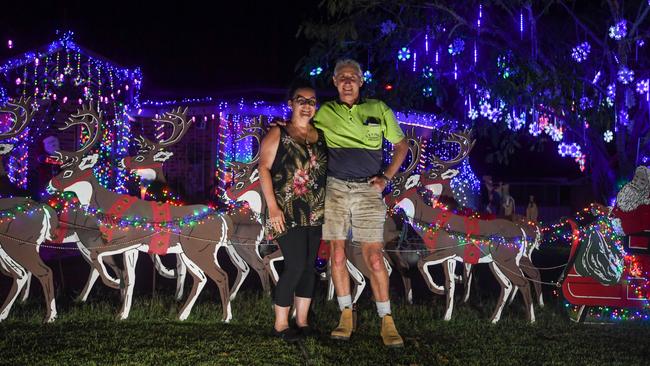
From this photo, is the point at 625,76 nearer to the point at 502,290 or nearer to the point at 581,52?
the point at 581,52

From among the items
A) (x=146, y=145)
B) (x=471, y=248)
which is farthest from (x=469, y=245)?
(x=146, y=145)

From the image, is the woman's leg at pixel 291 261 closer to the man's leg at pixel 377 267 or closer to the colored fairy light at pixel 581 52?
the man's leg at pixel 377 267

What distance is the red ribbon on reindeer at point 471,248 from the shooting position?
6.83 meters

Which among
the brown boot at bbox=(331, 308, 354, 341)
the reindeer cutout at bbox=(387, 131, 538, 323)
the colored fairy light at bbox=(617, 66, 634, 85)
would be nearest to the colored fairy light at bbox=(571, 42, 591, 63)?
the colored fairy light at bbox=(617, 66, 634, 85)

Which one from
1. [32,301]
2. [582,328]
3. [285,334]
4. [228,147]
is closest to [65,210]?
[32,301]

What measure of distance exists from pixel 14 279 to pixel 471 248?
14.9ft

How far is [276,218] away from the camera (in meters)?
4.72

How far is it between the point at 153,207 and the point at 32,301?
194 cm

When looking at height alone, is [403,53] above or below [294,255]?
above

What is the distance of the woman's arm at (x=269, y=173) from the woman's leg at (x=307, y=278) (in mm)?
319

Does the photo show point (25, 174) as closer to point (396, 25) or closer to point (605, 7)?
point (396, 25)

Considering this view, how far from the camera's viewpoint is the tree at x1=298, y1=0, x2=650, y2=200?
35.3ft

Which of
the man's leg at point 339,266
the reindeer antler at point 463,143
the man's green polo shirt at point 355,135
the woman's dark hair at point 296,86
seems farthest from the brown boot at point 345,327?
the reindeer antler at point 463,143

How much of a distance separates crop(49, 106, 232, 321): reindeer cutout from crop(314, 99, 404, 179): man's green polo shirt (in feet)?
6.47
